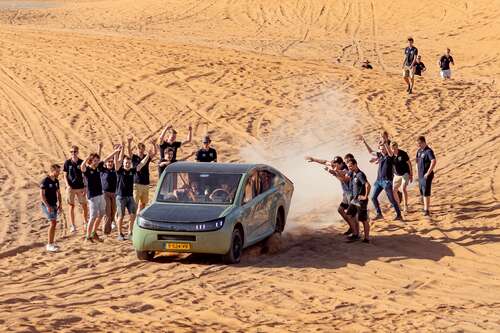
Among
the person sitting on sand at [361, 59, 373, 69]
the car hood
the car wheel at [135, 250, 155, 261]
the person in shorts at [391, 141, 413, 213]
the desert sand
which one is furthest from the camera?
the person sitting on sand at [361, 59, 373, 69]

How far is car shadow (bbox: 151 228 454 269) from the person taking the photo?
16125 millimetres

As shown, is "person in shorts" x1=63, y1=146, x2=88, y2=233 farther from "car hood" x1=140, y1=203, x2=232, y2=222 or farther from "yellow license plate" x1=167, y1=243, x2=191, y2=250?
"yellow license plate" x1=167, y1=243, x2=191, y2=250

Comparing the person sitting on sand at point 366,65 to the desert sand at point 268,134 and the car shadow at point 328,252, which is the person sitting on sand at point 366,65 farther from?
the car shadow at point 328,252

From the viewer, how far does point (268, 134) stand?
1106 inches

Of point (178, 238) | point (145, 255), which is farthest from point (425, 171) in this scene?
point (145, 255)

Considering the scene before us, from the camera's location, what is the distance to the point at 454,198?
838 inches

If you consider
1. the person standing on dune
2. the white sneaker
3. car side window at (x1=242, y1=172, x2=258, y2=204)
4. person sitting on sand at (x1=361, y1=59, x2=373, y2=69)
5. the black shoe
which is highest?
person sitting on sand at (x1=361, y1=59, x2=373, y2=69)

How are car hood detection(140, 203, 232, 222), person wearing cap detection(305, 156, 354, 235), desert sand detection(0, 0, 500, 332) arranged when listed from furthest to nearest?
person wearing cap detection(305, 156, 354, 235)
car hood detection(140, 203, 232, 222)
desert sand detection(0, 0, 500, 332)

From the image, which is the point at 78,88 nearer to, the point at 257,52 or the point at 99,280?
the point at 257,52

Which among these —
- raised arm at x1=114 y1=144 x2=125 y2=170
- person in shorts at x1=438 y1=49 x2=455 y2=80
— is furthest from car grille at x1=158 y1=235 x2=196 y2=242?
person in shorts at x1=438 y1=49 x2=455 y2=80

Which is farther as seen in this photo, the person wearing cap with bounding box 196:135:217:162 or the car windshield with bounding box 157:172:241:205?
the person wearing cap with bounding box 196:135:217:162

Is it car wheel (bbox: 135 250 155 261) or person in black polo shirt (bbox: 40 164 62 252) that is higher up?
person in black polo shirt (bbox: 40 164 62 252)

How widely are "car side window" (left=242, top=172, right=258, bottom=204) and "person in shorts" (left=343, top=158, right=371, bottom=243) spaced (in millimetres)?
1889

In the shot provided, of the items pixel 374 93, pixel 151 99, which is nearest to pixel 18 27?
pixel 151 99
